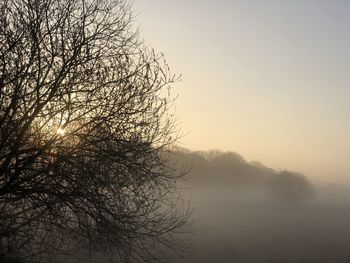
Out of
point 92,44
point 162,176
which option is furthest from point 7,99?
point 162,176

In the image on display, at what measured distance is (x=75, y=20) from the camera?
11344 millimetres

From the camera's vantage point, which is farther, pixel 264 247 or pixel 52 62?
pixel 264 247

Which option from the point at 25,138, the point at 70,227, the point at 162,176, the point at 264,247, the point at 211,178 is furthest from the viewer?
the point at 211,178

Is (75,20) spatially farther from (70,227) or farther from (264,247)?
(264,247)

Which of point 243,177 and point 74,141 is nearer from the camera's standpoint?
point 74,141

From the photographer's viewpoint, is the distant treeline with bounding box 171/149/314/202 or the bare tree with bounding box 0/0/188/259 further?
the distant treeline with bounding box 171/149/314/202

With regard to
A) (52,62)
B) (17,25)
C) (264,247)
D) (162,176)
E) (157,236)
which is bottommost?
(264,247)

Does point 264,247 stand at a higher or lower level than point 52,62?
lower

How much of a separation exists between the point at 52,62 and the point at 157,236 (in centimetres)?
459

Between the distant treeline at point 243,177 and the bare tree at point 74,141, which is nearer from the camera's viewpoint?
the bare tree at point 74,141

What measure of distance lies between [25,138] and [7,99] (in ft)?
3.00

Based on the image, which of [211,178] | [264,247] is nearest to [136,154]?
[264,247]

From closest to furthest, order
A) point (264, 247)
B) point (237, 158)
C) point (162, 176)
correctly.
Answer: point (162, 176)
point (264, 247)
point (237, 158)

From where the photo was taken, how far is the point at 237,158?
14062 cm
